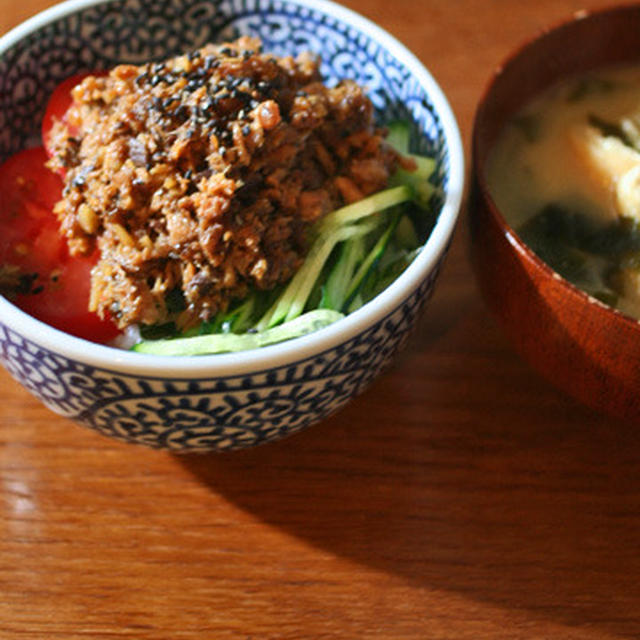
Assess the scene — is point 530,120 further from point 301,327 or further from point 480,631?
point 480,631

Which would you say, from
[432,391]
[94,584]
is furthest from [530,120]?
[94,584]

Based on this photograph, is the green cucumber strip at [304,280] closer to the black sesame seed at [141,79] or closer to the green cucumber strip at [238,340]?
the green cucumber strip at [238,340]

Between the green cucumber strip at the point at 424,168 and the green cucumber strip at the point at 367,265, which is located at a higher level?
the green cucumber strip at the point at 424,168

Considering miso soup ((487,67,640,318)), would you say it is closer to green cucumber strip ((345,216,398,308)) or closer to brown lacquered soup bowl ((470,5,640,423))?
brown lacquered soup bowl ((470,5,640,423))

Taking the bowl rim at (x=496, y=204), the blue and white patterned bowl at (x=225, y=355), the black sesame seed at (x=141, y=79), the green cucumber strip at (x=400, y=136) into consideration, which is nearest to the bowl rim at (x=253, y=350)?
the blue and white patterned bowl at (x=225, y=355)

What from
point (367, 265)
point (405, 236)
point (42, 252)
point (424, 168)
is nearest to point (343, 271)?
point (367, 265)

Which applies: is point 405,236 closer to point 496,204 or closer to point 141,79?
point 496,204
